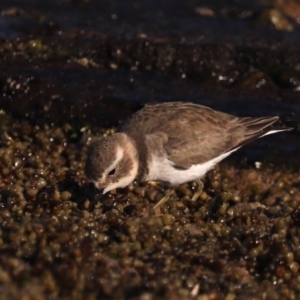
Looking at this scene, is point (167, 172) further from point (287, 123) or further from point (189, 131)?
point (287, 123)

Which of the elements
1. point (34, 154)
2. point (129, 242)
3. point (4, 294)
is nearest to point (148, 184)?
point (34, 154)

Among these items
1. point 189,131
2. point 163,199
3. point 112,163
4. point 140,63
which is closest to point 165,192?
point 163,199

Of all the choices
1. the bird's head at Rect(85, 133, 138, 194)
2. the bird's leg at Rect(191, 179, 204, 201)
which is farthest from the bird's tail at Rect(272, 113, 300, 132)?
the bird's head at Rect(85, 133, 138, 194)

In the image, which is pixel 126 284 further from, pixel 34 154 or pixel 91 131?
pixel 91 131

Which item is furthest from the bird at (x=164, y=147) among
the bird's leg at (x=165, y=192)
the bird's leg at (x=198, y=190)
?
the bird's leg at (x=198, y=190)

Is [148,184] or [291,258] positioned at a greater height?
[291,258]

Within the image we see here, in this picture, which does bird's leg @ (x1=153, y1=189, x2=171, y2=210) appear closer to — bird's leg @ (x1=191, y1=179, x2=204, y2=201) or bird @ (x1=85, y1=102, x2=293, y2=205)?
bird @ (x1=85, y1=102, x2=293, y2=205)
